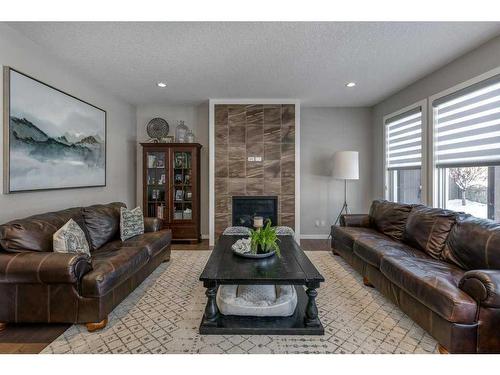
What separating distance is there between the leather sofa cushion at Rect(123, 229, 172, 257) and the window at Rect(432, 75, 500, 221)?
3.71 m

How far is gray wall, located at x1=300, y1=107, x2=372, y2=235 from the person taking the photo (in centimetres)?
529

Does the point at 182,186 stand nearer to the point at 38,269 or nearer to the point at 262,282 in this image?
the point at 38,269

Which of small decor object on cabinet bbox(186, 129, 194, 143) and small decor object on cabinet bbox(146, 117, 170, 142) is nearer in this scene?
small decor object on cabinet bbox(186, 129, 194, 143)

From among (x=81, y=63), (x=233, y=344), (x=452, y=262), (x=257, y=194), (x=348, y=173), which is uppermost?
(x=81, y=63)

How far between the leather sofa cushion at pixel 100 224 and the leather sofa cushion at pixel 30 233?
437 millimetres

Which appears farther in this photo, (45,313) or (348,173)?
(348,173)

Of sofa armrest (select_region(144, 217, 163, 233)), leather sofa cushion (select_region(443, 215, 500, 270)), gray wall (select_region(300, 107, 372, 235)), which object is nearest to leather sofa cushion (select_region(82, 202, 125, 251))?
sofa armrest (select_region(144, 217, 163, 233))

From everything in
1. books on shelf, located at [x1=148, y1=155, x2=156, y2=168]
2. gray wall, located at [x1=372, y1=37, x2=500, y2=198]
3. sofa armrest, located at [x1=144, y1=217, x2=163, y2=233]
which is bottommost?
sofa armrest, located at [x1=144, y1=217, x2=163, y2=233]

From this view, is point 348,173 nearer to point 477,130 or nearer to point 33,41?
point 477,130

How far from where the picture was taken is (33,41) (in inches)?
104

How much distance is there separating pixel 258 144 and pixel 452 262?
3.28 metres

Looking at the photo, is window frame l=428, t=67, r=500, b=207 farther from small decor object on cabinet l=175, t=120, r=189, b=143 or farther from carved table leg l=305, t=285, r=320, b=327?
small decor object on cabinet l=175, t=120, r=189, b=143

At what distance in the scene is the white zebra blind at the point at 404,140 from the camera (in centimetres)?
385
